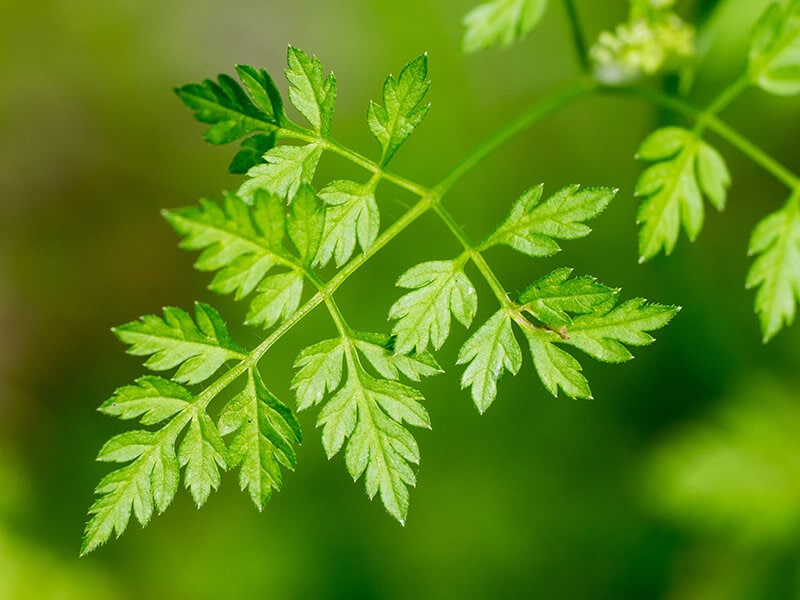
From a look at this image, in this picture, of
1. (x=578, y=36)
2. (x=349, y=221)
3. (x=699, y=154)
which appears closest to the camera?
(x=349, y=221)

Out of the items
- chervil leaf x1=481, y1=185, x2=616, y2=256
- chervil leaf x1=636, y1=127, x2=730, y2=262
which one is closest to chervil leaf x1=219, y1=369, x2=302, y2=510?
chervil leaf x1=481, y1=185, x2=616, y2=256

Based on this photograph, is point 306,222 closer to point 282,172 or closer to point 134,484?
point 282,172

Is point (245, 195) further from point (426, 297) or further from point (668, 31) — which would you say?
point (668, 31)

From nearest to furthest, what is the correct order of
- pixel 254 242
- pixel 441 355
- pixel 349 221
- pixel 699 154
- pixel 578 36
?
pixel 254 242 < pixel 349 221 < pixel 699 154 < pixel 578 36 < pixel 441 355

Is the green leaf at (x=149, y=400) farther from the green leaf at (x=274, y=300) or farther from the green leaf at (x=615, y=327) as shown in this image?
the green leaf at (x=615, y=327)

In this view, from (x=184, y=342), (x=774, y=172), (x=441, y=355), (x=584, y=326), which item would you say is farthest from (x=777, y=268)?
(x=441, y=355)

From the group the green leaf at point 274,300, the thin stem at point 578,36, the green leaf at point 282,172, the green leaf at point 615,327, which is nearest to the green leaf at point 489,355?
the green leaf at point 615,327

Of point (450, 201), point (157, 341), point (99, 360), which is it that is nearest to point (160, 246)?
point (99, 360)
